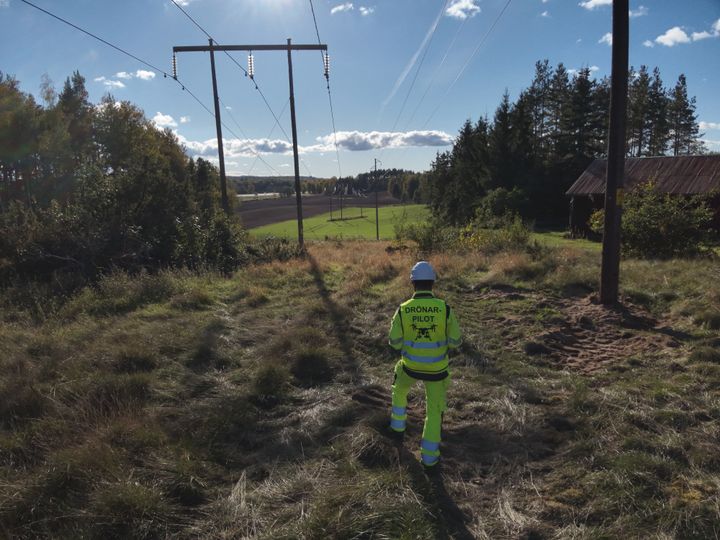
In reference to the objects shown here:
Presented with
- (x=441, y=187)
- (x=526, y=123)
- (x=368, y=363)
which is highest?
(x=526, y=123)

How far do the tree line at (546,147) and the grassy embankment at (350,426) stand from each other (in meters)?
Result: 33.5

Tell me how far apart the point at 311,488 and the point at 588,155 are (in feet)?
162

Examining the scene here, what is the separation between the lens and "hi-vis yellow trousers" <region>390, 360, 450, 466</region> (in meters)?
3.95

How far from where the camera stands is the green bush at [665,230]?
12.9m

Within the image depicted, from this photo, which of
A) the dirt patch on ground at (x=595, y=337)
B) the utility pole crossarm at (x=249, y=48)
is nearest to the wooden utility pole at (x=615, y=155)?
the dirt patch on ground at (x=595, y=337)

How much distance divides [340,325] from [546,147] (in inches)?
2207

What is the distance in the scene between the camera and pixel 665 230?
42.4 ft

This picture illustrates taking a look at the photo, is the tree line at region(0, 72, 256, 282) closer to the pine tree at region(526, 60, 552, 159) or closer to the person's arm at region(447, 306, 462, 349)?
the person's arm at region(447, 306, 462, 349)

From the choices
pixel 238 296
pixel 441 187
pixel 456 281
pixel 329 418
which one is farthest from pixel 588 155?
pixel 329 418

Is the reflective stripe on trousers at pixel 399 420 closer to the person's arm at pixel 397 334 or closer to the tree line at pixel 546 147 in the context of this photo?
the person's arm at pixel 397 334

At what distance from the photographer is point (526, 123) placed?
151 feet

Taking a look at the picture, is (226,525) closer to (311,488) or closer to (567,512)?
(311,488)

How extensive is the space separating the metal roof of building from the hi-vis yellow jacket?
73.8ft

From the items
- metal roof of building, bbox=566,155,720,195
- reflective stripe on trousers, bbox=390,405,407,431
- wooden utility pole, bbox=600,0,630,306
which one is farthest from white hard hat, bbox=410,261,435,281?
metal roof of building, bbox=566,155,720,195
